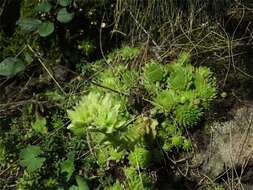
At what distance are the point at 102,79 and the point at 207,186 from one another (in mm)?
706

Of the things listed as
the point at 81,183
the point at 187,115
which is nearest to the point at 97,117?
the point at 81,183

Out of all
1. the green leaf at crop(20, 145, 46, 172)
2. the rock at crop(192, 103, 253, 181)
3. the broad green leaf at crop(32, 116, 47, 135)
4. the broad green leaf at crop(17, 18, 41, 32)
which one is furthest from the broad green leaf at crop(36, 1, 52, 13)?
the rock at crop(192, 103, 253, 181)

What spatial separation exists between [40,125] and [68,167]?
0.94ft

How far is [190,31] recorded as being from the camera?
291 centimetres

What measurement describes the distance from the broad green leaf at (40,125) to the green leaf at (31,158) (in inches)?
7.1

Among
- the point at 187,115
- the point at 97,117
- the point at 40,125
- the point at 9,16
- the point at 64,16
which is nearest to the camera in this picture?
the point at 97,117

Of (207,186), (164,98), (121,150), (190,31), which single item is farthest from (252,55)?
(121,150)

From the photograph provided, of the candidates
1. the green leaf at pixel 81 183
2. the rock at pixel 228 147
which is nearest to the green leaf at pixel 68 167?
the green leaf at pixel 81 183

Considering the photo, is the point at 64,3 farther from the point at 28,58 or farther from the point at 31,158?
the point at 31,158

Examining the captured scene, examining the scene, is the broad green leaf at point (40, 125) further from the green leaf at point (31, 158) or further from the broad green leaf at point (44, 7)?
the broad green leaf at point (44, 7)

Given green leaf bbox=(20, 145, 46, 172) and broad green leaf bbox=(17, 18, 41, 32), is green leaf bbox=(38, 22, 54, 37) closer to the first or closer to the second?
broad green leaf bbox=(17, 18, 41, 32)

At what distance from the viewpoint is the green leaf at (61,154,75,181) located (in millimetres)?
2404

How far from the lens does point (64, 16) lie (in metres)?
2.71

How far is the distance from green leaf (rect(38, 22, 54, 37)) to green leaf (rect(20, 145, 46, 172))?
561 millimetres
